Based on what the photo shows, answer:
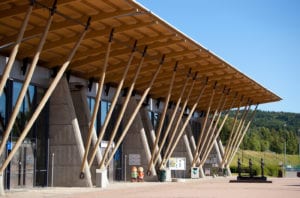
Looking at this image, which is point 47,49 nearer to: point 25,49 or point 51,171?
point 25,49

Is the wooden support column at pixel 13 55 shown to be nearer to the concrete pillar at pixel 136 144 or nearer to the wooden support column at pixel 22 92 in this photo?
the wooden support column at pixel 22 92

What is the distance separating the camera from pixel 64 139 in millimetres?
32406

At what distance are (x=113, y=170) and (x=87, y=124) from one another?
6.60m

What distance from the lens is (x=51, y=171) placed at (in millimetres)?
32688

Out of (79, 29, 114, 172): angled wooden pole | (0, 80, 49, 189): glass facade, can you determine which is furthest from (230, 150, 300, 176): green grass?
(79, 29, 114, 172): angled wooden pole

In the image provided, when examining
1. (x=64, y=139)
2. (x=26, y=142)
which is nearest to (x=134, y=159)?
(x=64, y=139)

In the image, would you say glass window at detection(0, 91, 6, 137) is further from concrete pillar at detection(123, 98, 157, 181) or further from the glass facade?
concrete pillar at detection(123, 98, 157, 181)

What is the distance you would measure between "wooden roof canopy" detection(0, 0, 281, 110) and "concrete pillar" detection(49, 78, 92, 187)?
222cm

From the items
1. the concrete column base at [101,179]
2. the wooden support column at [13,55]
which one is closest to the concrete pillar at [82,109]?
the concrete column base at [101,179]

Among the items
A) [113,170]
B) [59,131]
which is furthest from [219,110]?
[59,131]

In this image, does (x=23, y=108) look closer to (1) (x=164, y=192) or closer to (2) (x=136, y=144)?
(1) (x=164, y=192)

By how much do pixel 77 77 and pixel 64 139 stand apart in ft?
17.7

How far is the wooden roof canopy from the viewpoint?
83.0 feet

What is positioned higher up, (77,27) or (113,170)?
(77,27)
